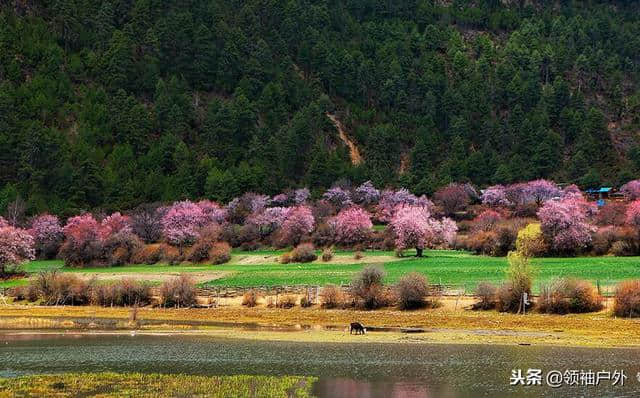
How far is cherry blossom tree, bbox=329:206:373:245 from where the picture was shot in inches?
5512

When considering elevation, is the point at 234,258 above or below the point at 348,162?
below

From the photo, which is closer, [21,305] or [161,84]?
[21,305]

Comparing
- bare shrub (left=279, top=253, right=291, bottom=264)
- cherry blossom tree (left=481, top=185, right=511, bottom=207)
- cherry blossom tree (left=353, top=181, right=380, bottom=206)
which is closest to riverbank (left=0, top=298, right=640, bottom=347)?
bare shrub (left=279, top=253, right=291, bottom=264)

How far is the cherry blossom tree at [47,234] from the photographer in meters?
146

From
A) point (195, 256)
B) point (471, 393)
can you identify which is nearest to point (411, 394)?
point (471, 393)

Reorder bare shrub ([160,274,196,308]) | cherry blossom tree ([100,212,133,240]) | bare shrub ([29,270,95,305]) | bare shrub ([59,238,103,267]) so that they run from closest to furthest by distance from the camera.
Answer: bare shrub ([160,274,196,308]) → bare shrub ([29,270,95,305]) → bare shrub ([59,238,103,267]) → cherry blossom tree ([100,212,133,240])

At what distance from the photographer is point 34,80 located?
182375mm

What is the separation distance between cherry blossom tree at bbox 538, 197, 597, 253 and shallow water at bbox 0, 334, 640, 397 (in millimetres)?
56556

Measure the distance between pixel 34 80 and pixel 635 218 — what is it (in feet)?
403

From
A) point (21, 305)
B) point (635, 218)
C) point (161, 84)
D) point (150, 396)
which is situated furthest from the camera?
point (161, 84)

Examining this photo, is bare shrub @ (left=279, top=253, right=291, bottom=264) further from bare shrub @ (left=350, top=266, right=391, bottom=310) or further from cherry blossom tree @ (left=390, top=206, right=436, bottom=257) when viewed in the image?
bare shrub @ (left=350, top=266, right=391, bottom=310)

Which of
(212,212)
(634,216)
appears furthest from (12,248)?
(634,216)

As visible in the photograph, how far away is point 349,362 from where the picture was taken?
54.8 m

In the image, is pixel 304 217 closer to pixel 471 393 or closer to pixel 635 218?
pixel 635 218
